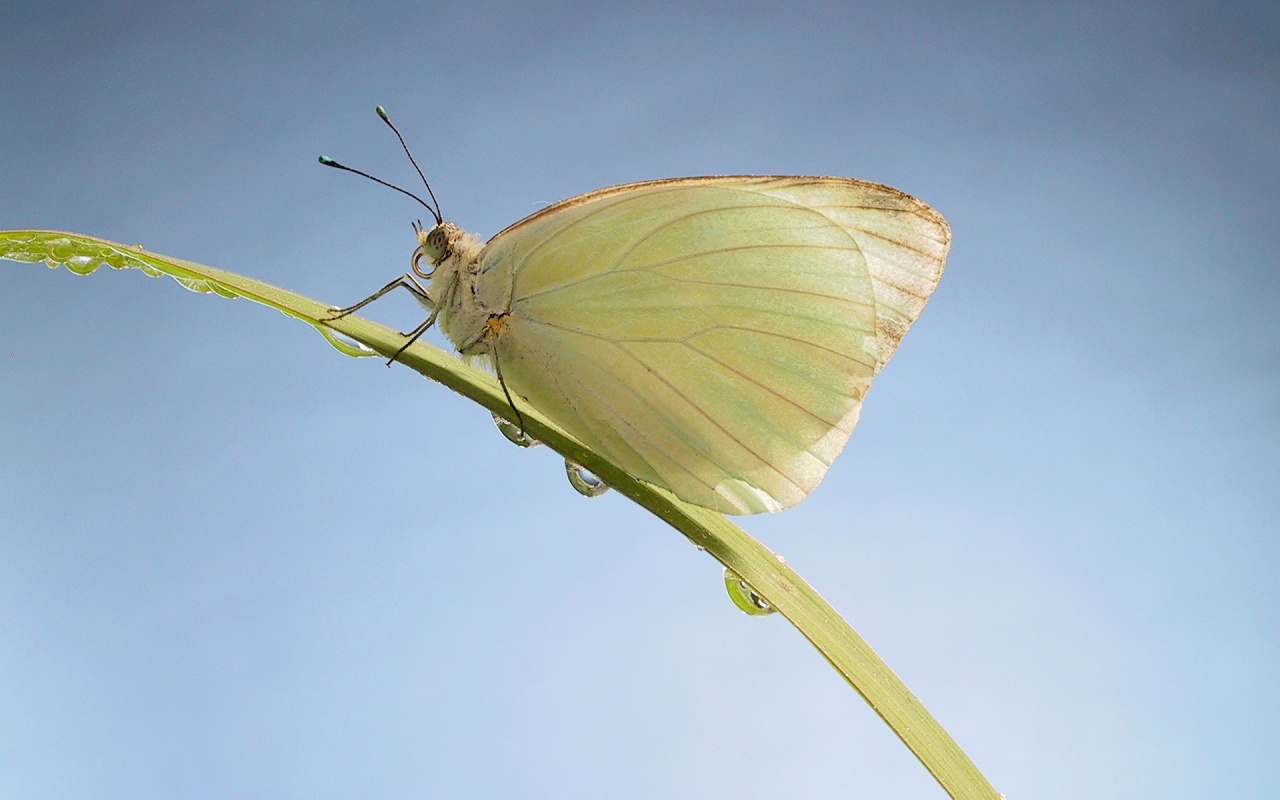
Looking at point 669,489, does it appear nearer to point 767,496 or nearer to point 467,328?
point 767,496

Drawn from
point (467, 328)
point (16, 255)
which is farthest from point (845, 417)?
point (16, 255)

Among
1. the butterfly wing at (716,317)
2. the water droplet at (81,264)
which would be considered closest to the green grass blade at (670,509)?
the water droplet at (81,264)

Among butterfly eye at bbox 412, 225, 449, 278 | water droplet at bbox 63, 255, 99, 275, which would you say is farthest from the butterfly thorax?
water droplet at bbox 63, 255, 99, 275

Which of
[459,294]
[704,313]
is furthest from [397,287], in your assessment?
[704,313]

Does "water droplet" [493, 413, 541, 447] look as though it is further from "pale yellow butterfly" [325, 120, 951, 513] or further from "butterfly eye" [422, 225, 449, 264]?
"butterfly eye" [422, 225, 449, 264]

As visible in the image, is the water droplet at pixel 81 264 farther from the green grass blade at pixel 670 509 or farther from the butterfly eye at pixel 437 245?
the butterfly eye at pixel 437 245
